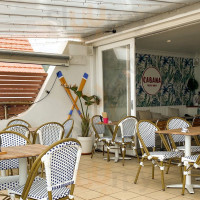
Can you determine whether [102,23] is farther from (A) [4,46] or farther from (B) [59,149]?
(B) [59,149]

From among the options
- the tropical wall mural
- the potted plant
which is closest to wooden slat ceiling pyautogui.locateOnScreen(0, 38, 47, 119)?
the potted plant

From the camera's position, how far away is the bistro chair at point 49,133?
211 inches

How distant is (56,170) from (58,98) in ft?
17.7

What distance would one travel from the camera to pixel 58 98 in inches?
322

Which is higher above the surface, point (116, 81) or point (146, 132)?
point (116, 81)

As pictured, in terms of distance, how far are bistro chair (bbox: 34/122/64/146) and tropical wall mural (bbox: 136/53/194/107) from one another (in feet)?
16.1

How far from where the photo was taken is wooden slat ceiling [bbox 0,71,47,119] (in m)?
7.73

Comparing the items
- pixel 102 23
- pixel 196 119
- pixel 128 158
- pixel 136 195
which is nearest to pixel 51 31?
pixel 102 23

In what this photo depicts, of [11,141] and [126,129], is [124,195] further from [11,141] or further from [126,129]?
[126,129]

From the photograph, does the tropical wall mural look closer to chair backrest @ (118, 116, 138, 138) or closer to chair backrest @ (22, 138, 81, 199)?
chair backrest @ (118, 116, 138, 138)

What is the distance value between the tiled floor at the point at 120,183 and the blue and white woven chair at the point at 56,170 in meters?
1.52

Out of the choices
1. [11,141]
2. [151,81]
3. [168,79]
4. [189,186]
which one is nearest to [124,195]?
[189,186]

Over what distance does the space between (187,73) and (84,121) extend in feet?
16.0

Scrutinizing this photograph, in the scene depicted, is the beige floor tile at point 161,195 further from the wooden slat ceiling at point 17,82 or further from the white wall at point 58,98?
the wooden slat ceiling at point 17,82
